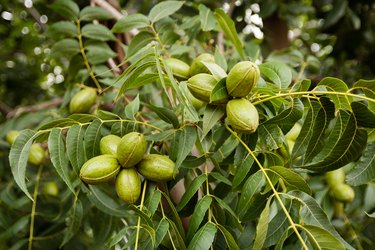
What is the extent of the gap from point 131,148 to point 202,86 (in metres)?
0.27

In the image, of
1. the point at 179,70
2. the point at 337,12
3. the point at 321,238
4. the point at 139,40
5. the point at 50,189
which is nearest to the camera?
the point at 321,238

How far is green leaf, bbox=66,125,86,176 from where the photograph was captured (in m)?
1.32

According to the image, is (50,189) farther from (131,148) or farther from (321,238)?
(321,238)

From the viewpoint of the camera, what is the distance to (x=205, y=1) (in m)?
2.73

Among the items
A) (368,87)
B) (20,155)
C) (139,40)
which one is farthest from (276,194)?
(139,40)

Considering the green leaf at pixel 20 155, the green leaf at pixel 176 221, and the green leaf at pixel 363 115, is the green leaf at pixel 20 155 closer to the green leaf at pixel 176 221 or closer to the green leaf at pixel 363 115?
the green leaf at pixel 176 221

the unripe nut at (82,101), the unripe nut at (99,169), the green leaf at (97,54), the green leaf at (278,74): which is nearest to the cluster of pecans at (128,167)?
the unripe nut at (99,169)

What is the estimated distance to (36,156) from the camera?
2.16m

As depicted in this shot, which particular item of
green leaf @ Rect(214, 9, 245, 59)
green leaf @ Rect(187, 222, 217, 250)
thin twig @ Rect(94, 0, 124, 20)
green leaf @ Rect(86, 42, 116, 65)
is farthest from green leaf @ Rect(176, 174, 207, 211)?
thin twig @ Rect(94, 0, 124, 20)

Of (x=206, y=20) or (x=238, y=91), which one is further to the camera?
(x=206, y=20)

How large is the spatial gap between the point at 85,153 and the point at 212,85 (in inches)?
17.5

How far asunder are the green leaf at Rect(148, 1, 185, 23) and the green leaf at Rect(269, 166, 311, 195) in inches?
37.1

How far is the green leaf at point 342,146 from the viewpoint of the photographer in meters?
1.18

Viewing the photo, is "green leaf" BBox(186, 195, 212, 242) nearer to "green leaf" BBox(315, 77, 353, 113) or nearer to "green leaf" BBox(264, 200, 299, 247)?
"green leaf" BBox(264, 200, 299, 247)
